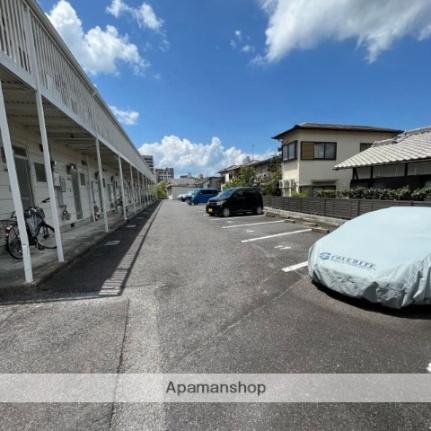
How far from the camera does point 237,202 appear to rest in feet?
45.2

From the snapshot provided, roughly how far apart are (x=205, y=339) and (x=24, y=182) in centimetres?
658

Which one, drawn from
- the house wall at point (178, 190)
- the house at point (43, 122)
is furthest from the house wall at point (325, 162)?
the house wall at point (178, 190)

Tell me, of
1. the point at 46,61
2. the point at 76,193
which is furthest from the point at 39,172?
the point at 46,61

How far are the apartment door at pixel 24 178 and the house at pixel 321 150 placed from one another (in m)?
13.9

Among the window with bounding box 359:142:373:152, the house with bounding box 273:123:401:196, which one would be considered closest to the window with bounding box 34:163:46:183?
the house with bounding box 273:123:401:196

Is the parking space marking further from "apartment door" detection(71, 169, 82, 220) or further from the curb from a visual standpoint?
"apartment door" detection(71, 169, 82, 220)

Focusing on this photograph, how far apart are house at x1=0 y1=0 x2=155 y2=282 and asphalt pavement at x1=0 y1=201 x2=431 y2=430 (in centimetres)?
159

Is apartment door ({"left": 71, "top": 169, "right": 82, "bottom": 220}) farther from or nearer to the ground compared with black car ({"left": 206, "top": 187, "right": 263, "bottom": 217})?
farther from the ground

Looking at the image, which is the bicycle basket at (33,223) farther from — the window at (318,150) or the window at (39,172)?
the window at (318,150)

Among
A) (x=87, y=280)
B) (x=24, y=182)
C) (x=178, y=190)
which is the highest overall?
(x=24, y=182)

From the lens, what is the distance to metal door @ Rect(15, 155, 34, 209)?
6098mm

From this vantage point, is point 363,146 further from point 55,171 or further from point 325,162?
point 55,171

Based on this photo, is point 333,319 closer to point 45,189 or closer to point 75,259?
point 75,259

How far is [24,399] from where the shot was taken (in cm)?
174
